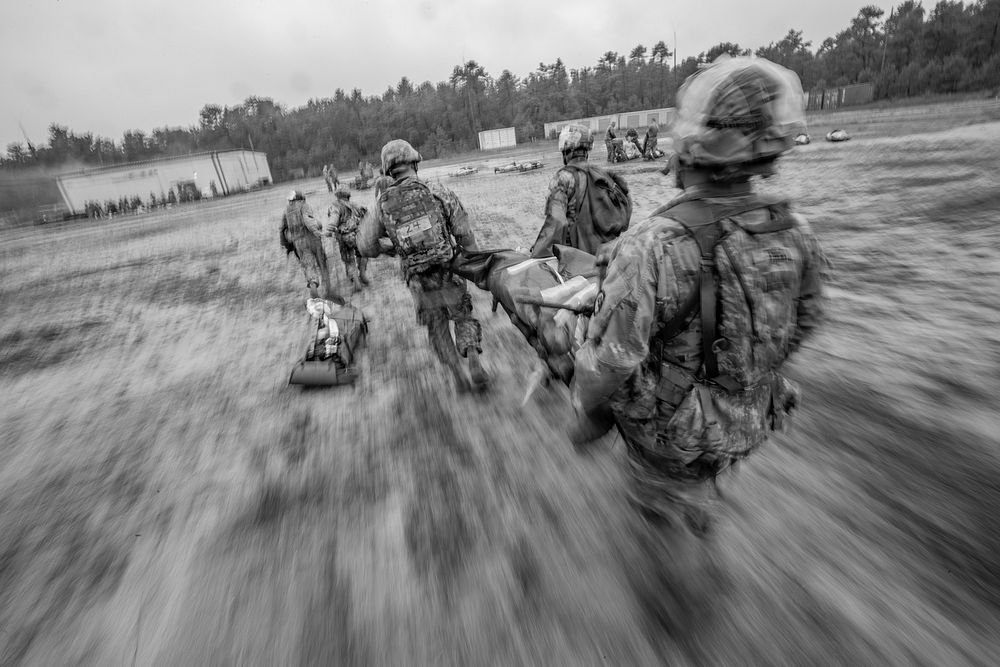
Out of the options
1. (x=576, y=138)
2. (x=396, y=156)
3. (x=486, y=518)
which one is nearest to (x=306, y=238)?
(x=396, y=156)

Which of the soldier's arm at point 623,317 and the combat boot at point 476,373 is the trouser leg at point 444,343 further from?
the soldier's arm at point 623,317

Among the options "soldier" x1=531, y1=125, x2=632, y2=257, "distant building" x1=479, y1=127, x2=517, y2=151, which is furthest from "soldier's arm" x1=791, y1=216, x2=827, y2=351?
"distant building" x1=479, y1=127, x2=517, y2=151

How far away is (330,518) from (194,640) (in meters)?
0.85

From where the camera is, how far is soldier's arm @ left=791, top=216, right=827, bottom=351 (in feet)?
5.26

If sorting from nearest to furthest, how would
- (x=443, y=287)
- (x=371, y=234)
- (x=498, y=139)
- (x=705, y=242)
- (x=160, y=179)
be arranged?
(x=705, y=242) → (x=371, y=234) → (x=443, y=287) → (x=160, y=179) → (x=498, y=139)

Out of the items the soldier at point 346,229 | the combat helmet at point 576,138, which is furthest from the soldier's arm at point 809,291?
the soldier at point 346,229

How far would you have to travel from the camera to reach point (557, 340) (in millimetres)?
2514

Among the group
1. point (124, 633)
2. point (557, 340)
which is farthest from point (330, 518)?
point (557, 340)

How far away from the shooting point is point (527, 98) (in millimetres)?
79875

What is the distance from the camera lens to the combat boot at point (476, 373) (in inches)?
163

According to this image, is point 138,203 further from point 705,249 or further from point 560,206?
point 705,249

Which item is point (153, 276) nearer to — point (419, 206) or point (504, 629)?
point (419, 206)

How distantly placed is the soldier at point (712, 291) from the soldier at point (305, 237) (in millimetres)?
6291

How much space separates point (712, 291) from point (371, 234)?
3125 millimetres
